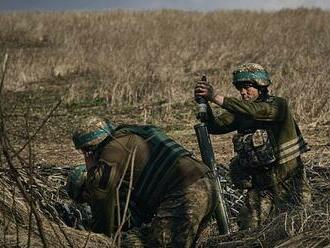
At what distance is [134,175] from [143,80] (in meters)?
9.16

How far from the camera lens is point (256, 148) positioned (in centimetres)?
446

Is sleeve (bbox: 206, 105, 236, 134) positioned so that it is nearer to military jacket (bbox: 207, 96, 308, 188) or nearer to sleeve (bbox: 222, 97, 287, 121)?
military jacket (bbox: 207, 96, 308, 188)

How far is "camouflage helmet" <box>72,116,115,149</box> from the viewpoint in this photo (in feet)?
12.5

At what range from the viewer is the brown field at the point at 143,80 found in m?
3.56

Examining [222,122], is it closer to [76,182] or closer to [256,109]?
[256,109]

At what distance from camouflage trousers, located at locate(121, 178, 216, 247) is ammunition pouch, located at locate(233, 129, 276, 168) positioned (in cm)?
70

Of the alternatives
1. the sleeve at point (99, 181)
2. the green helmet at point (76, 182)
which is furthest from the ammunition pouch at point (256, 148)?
the sleeve at point (99, 181)

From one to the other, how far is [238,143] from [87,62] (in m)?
12.3

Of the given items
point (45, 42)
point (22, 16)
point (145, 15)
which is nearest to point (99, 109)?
point (45, 42)

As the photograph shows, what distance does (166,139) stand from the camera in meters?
3.86

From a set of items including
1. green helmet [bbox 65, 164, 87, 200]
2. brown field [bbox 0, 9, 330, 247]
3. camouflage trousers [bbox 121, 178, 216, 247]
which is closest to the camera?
brown field [bbox 0, 9, 330, 247]

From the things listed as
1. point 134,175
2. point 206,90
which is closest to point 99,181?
point 134,175

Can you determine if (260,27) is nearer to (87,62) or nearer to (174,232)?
(87,62)

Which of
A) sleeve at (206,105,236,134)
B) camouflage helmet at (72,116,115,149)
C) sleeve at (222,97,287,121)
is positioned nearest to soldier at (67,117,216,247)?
camouflage helmet at (72,116,115,149)
